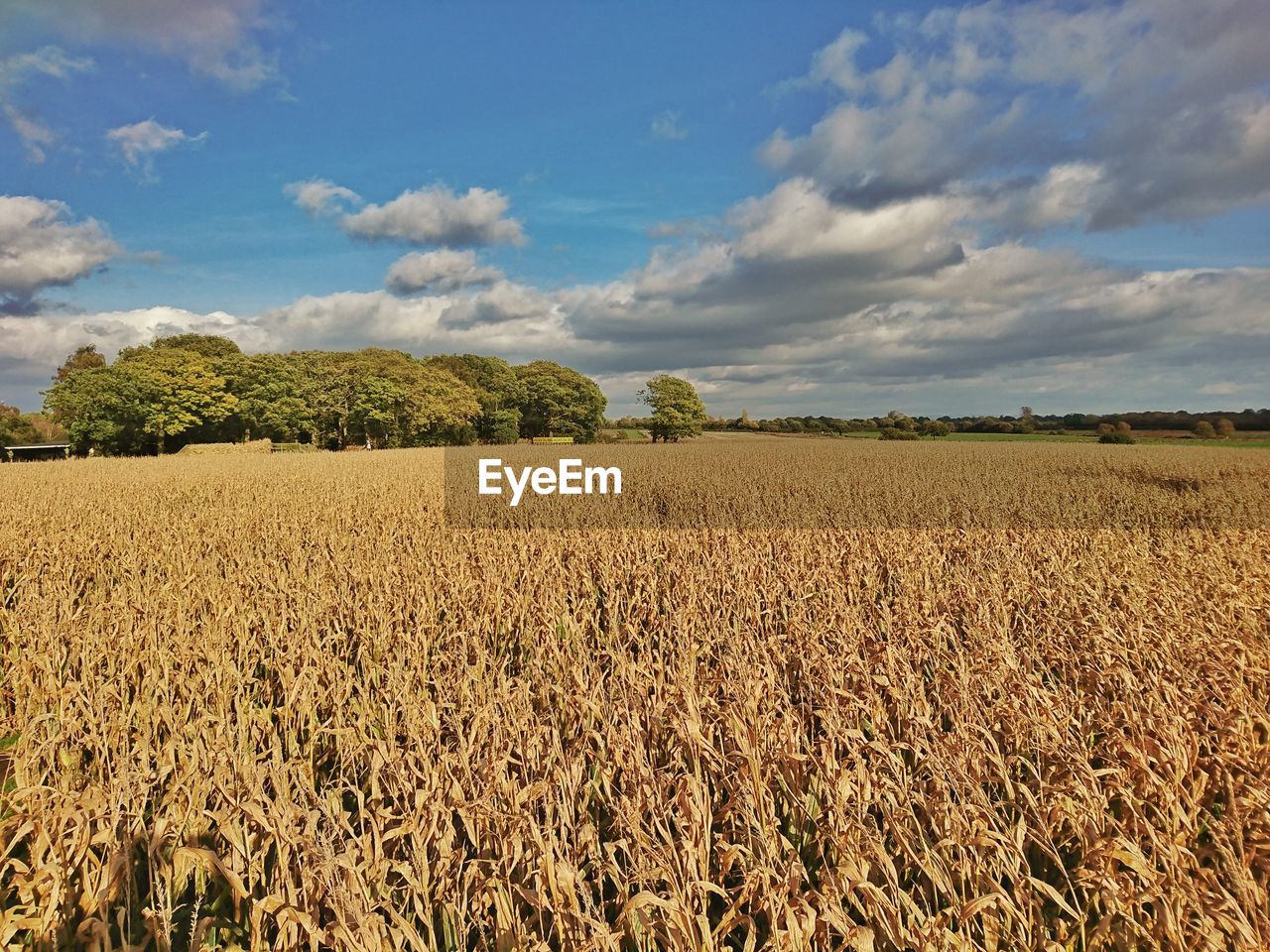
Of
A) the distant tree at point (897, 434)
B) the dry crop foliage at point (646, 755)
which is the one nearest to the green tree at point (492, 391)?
the distant tree at point (897, 434)

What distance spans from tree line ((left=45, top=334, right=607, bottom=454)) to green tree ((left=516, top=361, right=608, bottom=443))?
14 cm

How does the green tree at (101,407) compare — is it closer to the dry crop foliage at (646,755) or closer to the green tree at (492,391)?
the green tree at (492,391)

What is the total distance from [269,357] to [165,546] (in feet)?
241

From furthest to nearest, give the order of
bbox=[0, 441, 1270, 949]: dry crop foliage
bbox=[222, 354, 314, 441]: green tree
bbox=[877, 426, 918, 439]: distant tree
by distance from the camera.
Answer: bbox=[222, 354, 314, 441]: green tree → bbox=[877, 426, 918, 439]: distant tree → bbox=[0, 441, 1270, 949]: dry crop foliage

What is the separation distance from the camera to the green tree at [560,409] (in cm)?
9138

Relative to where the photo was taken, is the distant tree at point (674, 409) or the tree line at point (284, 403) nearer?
the tree line at point (284, 403)

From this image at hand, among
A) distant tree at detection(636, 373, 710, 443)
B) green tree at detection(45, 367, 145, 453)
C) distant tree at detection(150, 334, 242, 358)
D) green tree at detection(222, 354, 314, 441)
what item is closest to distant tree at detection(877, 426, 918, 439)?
distant tree at detection(636, 373, 710, 443)

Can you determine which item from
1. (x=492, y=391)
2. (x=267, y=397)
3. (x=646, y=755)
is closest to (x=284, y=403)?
(x=267, y=397)

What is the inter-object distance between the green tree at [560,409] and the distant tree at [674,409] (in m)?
8.27

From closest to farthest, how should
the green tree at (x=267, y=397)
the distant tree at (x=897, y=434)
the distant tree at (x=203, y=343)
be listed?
the distant tree at (x=897, y=434)
the green tree at (x=267, y=397)
the distant tree at (x=203, y=343)

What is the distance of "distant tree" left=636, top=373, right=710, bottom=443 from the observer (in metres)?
91.9

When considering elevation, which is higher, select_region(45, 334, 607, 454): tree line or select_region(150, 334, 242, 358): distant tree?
select_region(150, 334, 242, 358): distant tree

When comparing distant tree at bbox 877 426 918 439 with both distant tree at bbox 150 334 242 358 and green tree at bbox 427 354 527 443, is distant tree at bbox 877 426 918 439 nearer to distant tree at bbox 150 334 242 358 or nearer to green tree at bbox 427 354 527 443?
green tree at bbox 427 354 527 443

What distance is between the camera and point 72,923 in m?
2.41
